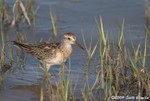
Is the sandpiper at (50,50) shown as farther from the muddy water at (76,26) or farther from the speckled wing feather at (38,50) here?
the muddy water at (76,26)

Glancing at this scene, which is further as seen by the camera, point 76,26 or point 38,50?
point 76,26

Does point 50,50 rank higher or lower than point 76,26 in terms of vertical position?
lower

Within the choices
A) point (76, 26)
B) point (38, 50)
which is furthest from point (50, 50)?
point (76, 26)

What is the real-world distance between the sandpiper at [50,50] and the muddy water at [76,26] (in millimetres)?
216

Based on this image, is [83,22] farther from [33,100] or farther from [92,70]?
[33,100]

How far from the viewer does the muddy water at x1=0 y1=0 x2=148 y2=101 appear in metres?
9.02

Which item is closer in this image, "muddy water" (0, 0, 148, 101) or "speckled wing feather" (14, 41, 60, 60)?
"muddy water" (0, 0, 148, 101)

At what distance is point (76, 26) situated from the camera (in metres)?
12.2

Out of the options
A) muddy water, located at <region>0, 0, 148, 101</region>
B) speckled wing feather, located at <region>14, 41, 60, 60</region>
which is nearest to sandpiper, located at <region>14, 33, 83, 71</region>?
speckled wing feather, located at <region>14, 41, 60, 60</region>

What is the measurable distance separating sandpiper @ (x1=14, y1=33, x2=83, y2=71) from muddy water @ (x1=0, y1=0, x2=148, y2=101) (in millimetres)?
216

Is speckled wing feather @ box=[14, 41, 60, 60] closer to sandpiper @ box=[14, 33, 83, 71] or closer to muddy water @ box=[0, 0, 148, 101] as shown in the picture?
sandpiper @ box=[14, 33, 83, 71]

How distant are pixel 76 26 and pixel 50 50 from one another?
237 centimetres

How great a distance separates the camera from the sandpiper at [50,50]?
9773 mm

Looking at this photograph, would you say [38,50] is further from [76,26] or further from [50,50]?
[76,26]
